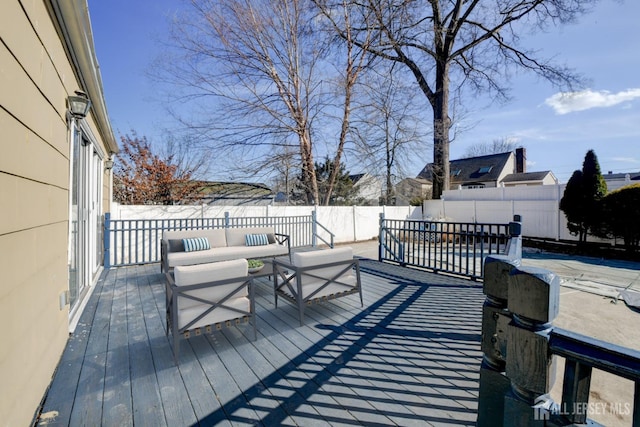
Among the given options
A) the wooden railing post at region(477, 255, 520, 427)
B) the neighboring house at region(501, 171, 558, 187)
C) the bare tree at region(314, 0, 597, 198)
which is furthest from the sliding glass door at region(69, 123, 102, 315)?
the neighboring house at region(501, 171, 558, 187)

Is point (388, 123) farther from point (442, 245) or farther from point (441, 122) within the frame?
point (442, 245)

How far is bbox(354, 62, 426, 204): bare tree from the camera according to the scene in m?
10.9

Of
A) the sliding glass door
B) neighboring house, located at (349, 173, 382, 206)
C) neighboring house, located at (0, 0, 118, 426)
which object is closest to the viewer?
neighboring house, located at (0, 0, 118, 426)

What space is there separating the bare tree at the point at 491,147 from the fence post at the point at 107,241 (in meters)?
33.6

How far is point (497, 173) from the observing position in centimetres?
2323

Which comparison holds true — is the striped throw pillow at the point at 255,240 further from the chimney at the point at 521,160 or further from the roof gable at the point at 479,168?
the chimney at the point at 521,160

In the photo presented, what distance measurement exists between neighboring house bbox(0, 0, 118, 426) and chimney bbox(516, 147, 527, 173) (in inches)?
1170

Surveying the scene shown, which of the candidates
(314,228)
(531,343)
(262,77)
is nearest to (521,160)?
(314,228)

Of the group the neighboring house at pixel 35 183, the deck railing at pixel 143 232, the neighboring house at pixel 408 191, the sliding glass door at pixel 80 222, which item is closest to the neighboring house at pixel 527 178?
the neighboring house at pixel 408 191

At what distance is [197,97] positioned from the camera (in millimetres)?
9156

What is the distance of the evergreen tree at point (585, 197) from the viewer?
8484 millimetres

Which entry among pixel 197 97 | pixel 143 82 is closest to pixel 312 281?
pixel 197 97

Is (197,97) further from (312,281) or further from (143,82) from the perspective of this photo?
(312,281)

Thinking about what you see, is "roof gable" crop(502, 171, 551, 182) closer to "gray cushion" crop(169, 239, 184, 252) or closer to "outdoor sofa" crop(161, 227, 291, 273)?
"outdoor sofa" crop(161, 227, 291, 273)
